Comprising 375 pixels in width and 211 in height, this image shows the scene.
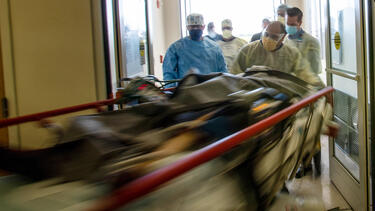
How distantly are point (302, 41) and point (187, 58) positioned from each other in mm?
922

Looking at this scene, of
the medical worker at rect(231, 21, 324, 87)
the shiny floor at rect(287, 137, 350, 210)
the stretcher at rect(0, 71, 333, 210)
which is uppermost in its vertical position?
the medical worker at rect(231, 21, 324, 87)

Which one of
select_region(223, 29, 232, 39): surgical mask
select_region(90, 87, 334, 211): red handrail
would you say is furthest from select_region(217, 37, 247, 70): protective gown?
→ select_region(90, 87, 334, 211): red handrail

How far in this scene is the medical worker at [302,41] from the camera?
2936mm

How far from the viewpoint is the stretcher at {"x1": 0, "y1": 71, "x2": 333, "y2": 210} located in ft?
2.23

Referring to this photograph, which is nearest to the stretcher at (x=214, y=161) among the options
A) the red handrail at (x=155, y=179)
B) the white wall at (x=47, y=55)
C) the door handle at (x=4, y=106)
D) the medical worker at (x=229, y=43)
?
the red handrail at (x=155, y=179)

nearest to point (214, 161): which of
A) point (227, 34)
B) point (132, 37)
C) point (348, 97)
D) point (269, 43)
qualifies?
point (348, 97)

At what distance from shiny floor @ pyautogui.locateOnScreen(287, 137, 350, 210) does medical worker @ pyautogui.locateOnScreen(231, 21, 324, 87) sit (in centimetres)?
81

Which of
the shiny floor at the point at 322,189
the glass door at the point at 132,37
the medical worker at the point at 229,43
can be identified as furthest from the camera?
the medical worker at the point at 229,43

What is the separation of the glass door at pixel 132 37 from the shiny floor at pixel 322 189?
4.20ft

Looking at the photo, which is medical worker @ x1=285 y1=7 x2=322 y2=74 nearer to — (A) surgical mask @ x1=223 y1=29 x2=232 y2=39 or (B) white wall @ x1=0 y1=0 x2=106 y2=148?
(B) white wall @ x1=0 y1=0 x2=106 y2=148

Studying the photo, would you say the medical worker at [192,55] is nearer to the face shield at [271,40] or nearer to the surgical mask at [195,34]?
the surgical mask at [195,34]

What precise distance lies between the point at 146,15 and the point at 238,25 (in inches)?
112

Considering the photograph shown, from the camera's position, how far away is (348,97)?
246 centimetres

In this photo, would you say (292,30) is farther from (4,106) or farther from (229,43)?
(229,43)
